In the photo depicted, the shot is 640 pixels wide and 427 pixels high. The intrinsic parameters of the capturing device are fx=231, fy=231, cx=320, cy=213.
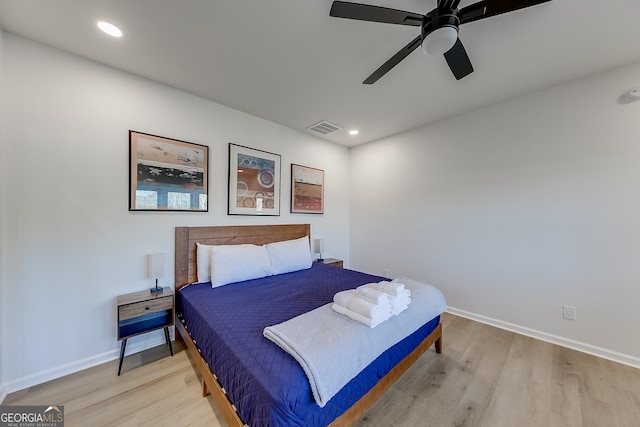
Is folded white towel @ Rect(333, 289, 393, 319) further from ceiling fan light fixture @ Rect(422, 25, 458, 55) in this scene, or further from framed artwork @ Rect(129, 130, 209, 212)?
framed artwork @ Rect(129, 130, 209, 212)

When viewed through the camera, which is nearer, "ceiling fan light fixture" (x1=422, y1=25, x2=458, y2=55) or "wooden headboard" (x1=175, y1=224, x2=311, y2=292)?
"ceiling fan light fixture" (x1=422, y1=25, x2=458, y2=55)

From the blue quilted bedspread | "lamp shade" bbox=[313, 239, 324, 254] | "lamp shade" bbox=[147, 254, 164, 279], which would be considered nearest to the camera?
the blue quilted bedspread

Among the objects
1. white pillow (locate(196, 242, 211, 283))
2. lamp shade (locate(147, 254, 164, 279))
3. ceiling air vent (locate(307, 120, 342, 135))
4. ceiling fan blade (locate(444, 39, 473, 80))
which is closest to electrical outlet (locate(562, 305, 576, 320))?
ceiling fan blade (locate(444, 39, 473, 80))

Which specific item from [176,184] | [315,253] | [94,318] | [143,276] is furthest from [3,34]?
[315,253]

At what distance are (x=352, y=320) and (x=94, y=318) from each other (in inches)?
89.5

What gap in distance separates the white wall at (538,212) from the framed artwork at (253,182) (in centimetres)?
204

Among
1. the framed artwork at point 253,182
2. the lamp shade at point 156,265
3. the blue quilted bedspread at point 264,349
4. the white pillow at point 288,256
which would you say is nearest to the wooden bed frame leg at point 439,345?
the blue quilted bedspread at point 264,349

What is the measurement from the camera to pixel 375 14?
129 cm

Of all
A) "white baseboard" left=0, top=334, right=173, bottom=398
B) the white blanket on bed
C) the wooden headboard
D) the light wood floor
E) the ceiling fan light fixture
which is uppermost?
the ceiling fan light fixture

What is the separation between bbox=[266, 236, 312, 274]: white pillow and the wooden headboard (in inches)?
10.8

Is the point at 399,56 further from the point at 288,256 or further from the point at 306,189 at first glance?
the point at 306,189

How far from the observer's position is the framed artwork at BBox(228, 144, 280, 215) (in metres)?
2.92

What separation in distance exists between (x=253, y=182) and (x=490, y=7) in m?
2.69

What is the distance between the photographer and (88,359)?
2002 millimetres
